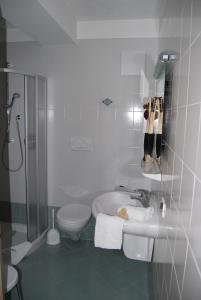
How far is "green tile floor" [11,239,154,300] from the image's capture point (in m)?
1.99

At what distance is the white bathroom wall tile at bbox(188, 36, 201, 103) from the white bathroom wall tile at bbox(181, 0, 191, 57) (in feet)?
0.39

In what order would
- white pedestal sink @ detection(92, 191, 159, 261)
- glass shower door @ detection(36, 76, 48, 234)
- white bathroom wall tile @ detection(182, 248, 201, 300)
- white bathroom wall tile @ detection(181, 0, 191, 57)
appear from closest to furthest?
white bathroom wall tile @ detection(182, 248, 201, 300)
white bathroom wall tile @ detection(181, 0, 191, 57)
white pedestal sink @ detection(92, 191, 159, 261)
glass shower door @ detection(36, 76, 48, 234)

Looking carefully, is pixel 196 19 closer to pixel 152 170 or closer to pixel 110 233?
pixel 152 170

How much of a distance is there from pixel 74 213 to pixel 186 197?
1986 millimetres

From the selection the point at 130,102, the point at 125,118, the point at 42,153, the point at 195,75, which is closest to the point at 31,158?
the point at 42,153

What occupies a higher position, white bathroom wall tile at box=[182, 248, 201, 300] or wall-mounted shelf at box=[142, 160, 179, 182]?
wall-mounted shelf at box=[142, 160, 179, 182]

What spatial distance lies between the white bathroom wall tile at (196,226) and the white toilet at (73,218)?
1.83 meters

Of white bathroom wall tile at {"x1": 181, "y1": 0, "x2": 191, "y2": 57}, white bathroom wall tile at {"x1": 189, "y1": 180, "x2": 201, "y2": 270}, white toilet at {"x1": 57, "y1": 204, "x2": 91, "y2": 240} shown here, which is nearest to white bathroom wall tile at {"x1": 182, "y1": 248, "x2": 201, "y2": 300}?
white bathroom wall tile at {"x1": 189, "y1": 180, "x2": 201, "y2": 270}

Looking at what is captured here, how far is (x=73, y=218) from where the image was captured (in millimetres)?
2447

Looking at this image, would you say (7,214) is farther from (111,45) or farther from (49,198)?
(111,45)

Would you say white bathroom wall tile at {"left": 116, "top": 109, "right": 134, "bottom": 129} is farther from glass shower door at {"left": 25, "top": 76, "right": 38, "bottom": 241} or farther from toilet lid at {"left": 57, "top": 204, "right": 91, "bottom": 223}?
toilet lid at {"left": 57, "top": 204, "right": 91, "bottom": 223}

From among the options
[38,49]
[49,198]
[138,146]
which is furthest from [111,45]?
[49,198]

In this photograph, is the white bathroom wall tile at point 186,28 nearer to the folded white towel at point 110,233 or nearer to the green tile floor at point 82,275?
the folded white towel at point 110,233

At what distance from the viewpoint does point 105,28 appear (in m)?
2.48
